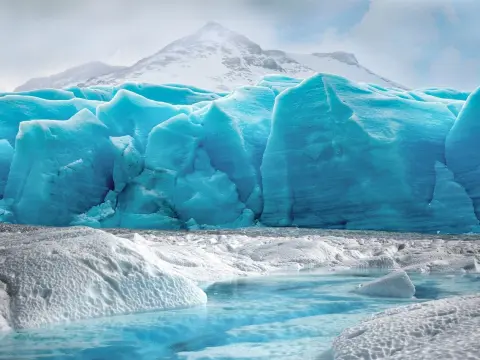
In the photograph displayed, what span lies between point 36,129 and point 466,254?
33.2ft

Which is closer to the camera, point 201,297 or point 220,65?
point 201,297

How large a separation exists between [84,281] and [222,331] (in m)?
1.01

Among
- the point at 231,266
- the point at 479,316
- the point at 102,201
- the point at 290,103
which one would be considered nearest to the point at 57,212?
the point at 102,201

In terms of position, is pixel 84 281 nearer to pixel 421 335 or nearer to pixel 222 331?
pixel 222 331

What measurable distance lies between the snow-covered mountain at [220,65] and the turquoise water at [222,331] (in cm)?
2690

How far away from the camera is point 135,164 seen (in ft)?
46.3

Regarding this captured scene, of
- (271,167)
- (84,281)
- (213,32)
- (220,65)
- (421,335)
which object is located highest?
(213,32)

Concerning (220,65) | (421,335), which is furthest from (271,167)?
(220,65)

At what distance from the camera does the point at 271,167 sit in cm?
1355

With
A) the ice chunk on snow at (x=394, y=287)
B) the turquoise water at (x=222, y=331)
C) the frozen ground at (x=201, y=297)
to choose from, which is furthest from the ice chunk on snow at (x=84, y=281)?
the ice chunk on snow at (x=394, y=287)

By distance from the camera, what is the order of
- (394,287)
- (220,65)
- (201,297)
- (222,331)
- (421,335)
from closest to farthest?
(421,335) → (222,331) → (201,297) → (394,287) → (220,65)

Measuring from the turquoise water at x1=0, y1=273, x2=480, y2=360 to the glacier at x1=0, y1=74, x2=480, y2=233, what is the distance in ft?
26.1

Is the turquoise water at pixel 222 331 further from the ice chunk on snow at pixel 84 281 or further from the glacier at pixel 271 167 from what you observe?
the glacier at pixel 271 167

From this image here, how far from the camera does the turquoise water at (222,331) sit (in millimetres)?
2871
